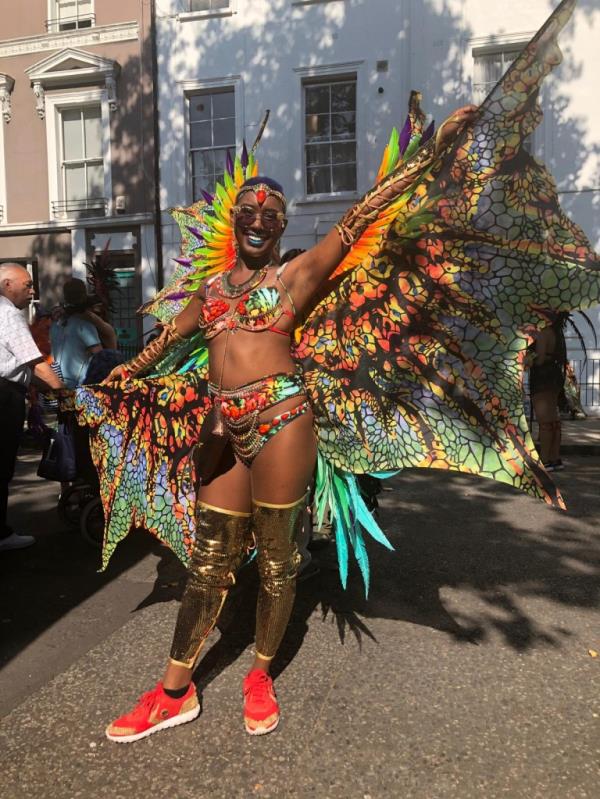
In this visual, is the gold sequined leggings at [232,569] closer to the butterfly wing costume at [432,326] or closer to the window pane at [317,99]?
the butterfly wing costume at [432,326]

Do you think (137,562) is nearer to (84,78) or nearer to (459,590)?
(459,590)

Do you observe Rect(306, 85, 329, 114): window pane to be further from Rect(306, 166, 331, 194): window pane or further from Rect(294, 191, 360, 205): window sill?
Rect(294, 191, 360, 205): window sill

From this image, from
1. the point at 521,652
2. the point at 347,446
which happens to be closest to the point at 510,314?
the point at 347,446

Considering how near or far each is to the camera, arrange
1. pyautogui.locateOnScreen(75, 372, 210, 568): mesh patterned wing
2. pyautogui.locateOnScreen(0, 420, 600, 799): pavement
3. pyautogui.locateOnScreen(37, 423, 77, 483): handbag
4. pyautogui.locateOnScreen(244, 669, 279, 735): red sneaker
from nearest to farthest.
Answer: pyautogui.locateOnScreen(0, 420, 600, 799): pavement, pyautogui.locateOnScreen(244, 669, 279, 735): red sneaker, pyautogui.locateOnScreen(75, 372, 210, 568): mesh patterned wing, pyautogui.locateOnScreen(37, 423, 77, 483): handbag

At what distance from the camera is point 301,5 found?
1262 cm

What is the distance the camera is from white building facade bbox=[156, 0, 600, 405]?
38.9 feet

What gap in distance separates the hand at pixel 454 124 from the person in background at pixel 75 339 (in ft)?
11.6

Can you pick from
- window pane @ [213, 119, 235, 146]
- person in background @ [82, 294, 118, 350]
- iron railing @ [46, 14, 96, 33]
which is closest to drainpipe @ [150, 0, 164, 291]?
window pane @ [213, 119, 235, 146]

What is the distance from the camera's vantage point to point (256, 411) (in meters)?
2.44

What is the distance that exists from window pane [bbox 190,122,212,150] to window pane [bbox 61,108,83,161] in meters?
2.55

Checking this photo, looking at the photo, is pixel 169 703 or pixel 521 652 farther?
pixel 521 652

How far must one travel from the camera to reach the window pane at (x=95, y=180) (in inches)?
553

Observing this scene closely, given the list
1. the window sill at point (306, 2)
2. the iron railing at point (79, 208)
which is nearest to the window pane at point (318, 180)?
the window sill at point (306, 2)

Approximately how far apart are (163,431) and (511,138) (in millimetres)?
1927
